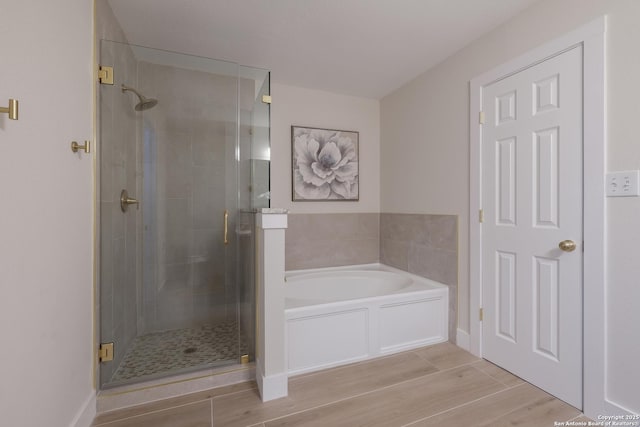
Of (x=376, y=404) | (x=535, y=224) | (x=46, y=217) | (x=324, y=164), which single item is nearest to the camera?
(x=46, y=217)

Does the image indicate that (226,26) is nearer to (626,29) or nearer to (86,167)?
(86,167)

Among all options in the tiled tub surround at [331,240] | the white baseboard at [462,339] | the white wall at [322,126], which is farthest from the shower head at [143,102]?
the white baseboard at [462,339]

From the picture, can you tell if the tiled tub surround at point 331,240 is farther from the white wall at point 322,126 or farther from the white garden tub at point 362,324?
the white garden tub at point 362,324

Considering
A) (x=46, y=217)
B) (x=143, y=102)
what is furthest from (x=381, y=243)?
(x=46, y=217)

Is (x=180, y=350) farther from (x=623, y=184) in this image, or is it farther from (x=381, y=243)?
(x=623, y=184)

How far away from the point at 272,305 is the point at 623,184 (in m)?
1.90

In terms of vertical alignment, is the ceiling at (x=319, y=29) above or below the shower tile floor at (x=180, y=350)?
above

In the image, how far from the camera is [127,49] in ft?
5.92

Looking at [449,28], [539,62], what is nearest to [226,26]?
[449,28]

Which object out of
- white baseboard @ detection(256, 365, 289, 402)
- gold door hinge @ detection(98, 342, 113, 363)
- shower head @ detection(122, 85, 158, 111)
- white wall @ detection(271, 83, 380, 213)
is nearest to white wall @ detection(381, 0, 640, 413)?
white wall @ detection(271, 83, 380, 213)

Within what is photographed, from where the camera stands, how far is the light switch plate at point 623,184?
1354mm

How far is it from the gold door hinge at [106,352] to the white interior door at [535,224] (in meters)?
2.48

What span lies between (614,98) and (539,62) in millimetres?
492

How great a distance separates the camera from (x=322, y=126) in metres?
3.20
